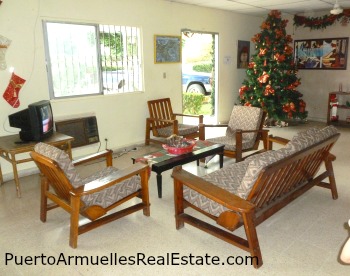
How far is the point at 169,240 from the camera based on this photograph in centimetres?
247

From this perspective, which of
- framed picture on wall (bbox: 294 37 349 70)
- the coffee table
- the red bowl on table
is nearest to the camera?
the coffee table

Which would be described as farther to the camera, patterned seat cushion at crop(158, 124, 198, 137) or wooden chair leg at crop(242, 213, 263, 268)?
patterned seat cushion at crop(158, 124, 198, 137)

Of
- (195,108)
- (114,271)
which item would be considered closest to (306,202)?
(114,271)

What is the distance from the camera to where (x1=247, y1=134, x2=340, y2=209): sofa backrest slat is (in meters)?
1.99

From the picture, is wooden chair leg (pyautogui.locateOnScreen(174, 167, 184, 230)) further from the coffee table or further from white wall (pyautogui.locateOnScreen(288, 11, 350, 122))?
white wall (pyautogui.locateOnScreen(288, 11, 350, 122))

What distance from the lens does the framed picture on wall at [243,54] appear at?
6.94m

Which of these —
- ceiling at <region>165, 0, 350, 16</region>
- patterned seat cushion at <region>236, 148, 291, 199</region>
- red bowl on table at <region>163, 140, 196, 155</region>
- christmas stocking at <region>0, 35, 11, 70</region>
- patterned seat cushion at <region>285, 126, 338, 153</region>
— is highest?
ceiling at <region>165, 0, 350, 16</region>

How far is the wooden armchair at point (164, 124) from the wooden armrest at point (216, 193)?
229 cm

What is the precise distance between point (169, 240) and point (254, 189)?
88 cm

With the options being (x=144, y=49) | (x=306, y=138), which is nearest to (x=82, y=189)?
(x=306, y=138)

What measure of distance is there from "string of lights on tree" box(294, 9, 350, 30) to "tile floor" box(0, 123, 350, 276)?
4.48 m

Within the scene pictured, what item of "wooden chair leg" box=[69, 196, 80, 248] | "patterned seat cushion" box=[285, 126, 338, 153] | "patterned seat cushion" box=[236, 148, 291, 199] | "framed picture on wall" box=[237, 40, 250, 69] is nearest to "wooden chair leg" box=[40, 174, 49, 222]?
"wooden chair leg" box=[69, 196, 80, 248]

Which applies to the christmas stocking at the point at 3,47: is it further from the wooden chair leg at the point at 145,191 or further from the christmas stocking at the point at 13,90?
the wooden chair leg at the point at 145,191

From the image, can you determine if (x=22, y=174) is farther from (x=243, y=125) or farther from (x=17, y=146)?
(x=243, y=125)
